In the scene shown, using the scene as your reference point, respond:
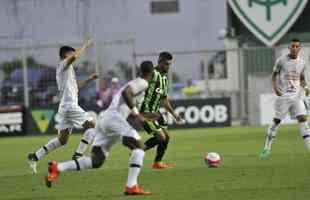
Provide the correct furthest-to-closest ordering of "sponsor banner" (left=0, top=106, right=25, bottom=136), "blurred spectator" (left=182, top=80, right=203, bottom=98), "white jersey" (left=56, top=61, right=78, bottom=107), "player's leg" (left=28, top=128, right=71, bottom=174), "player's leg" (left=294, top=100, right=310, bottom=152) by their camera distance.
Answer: "blurred spectator" (left=182, top=80, right=203, bottom=98), "sponsor banner" (left=0, top=106, right=25, bottom=136), "player's leg" (left=294, top=100, right=310, bottom=152), "white jersey" (left=56, top=61, right=78, bottom=107), "player's leg" (left=28, top=128, right=71, bottom=174)

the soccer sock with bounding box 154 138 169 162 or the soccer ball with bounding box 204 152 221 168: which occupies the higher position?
the soccer sock with bounding box 154 138 169 162

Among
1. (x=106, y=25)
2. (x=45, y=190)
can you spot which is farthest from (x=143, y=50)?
(x=45, y=190)

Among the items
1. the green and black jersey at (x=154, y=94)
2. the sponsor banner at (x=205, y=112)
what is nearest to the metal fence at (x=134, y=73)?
the sponsor banner at (x=205, y=112)

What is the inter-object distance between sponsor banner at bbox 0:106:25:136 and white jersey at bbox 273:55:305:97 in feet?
55.7

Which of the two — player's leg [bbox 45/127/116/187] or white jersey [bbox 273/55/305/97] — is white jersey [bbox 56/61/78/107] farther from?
player's leg [bbox 45/127/116/187]

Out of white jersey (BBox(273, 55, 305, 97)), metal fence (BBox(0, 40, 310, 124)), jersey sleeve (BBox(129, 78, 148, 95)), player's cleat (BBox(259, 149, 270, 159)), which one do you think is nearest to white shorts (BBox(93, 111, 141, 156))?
jersey sleeve (BBox(129, 78, 148, 95))

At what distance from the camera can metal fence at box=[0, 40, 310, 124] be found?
38875 millimetres

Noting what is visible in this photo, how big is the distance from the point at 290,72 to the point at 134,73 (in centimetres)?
1787

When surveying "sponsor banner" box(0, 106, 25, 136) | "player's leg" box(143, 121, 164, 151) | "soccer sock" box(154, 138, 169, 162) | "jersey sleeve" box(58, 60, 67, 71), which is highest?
"jersey sleeve" box(58, 60, 67, 71)

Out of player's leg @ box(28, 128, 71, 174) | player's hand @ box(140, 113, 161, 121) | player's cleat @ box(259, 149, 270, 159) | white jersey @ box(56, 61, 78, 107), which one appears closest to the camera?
player's hand @ box(140, 113, 161, 121)

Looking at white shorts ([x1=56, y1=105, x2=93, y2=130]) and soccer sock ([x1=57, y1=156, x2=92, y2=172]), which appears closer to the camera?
soccer sock ([x1=57, y1=156, x2=92, y2=172])

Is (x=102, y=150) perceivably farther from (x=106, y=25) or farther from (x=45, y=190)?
(x=106, y=25)

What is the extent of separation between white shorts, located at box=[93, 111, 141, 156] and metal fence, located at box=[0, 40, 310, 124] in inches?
900

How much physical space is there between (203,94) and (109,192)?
23.8 metres
